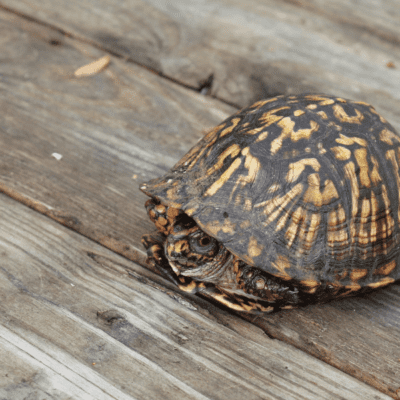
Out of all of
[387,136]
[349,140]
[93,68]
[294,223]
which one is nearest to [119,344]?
[294,223]

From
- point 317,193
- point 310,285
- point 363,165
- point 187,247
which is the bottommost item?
point 187,247

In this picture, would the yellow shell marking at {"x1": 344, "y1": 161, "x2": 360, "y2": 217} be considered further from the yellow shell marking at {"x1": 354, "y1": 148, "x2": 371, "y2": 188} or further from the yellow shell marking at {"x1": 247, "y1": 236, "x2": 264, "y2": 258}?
the yellow shell marking at {"x1": 247, "y1": 236, "x2": 264, "y2": 258}

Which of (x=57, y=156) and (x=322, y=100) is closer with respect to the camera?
(x=322, y=100)

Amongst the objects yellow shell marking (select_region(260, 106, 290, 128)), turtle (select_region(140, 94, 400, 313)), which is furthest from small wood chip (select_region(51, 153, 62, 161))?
yellow shell marking (select_region(260, 106, 290, 128))

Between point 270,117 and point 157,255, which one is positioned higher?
point 270,117

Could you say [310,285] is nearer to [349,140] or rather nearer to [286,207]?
[286,207]

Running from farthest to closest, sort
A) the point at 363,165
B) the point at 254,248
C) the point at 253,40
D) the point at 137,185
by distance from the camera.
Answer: the point at 253,40 < the point at 137,185 < the point at 363,165 < the point at 254,248
